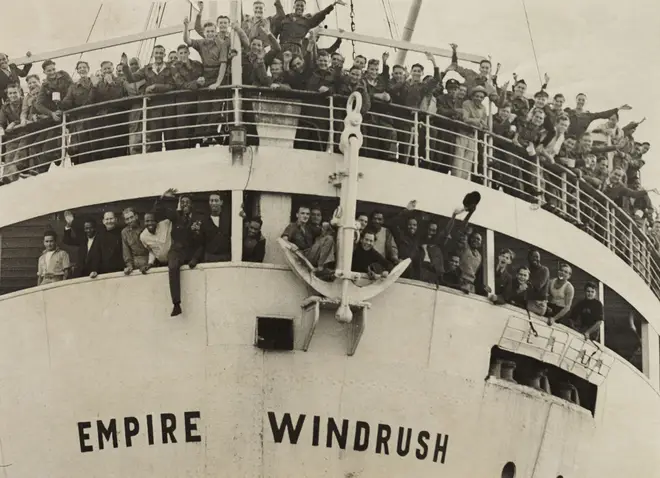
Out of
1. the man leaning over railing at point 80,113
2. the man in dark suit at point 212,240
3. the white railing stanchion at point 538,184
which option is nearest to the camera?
the man in dark suit at point 212,240

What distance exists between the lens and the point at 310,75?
16219 mm

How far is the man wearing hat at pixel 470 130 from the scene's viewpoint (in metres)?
16.9

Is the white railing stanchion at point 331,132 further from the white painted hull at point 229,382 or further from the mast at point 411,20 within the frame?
the mast at point 411,20

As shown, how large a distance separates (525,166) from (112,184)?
5360 mm

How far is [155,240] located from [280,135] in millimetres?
1892

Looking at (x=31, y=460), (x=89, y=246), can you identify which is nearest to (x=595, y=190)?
(x=89, y=246)

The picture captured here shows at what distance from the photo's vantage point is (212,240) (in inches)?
593

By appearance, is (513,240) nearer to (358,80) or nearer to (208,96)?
(358,80)

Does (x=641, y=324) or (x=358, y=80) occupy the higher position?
(x=358, y=80)

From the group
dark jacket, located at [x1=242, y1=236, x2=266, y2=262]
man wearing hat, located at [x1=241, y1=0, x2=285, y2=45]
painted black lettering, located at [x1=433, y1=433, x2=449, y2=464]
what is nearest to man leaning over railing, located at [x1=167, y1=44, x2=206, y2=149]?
man wearing hat, located at [x1=241, y1=0, x2=285, y2=45]

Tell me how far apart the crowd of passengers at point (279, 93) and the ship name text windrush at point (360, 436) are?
3.08 meters

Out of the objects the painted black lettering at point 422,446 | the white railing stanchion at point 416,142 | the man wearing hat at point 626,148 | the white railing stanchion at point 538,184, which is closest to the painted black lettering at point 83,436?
the painted black lettering at point 422,446

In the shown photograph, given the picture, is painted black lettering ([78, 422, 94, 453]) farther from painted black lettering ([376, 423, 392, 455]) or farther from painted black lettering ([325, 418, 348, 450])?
painted black lettering ([376, 423, 392, 455])

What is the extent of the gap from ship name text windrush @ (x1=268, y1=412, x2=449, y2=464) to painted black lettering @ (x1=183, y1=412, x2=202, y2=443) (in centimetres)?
77
